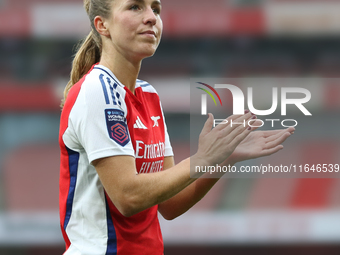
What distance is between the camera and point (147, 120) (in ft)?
2.51

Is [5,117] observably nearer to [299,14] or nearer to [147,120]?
[299,14]

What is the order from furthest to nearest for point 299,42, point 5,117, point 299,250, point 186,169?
1. point 299,42
2. point 5,117
3. point 299,250
4. point 186,169

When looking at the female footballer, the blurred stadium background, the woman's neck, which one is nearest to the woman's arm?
the female footballer

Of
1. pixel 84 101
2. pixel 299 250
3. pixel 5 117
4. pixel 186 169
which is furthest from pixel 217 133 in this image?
pixel 5 117

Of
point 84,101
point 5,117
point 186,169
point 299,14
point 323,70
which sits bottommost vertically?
point 186,169

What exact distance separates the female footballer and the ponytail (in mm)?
15

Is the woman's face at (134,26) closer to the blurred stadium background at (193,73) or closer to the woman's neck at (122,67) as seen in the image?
the woman's neck at (122,67)

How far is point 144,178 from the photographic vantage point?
0.64 m

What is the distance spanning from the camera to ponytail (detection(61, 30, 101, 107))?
32.3 inches

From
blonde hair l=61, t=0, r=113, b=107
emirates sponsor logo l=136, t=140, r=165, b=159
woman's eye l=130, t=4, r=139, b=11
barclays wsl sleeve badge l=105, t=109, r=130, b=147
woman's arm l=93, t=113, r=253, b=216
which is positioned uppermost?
woman's eye l=130, t=4, r=139, b=11

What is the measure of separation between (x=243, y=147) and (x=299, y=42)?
3.77m

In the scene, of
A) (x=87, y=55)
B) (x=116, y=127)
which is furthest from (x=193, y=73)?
(x=116, y=127)

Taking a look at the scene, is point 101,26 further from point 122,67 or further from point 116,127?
point 116,127

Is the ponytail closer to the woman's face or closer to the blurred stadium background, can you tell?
the woman's face
